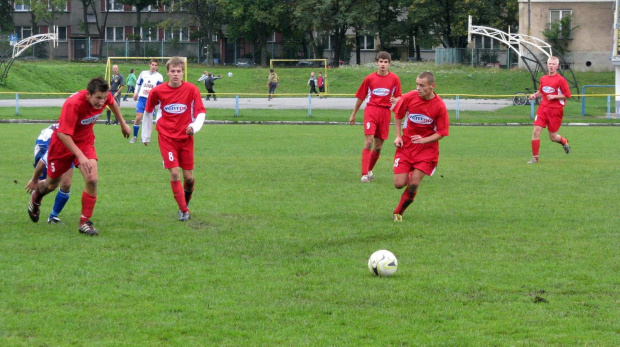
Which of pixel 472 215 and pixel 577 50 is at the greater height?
pixel 577 50

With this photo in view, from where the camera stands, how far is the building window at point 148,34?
8100 centimetres

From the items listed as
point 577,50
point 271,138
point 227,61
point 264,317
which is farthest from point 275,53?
point 264,317

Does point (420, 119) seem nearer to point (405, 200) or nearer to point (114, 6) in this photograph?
point (405, 200)

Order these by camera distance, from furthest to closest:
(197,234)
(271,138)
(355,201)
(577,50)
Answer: (577,50)
(271,138)
(355,201)
(197,234)

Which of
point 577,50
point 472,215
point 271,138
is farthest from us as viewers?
point 577,50

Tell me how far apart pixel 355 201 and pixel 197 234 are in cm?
338

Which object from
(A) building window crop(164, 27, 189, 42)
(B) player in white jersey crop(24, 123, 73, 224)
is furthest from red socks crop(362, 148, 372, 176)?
(A) building window crop(164, 27, 189, 42)

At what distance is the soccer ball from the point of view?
305 inches

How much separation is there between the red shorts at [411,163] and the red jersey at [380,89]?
3.88 metres

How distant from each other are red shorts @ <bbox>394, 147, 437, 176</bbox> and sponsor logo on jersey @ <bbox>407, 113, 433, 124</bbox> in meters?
0.39

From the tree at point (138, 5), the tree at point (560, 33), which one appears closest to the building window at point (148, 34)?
the tree at point (138, 5)

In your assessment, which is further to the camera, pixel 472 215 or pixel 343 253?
pixel 472 215

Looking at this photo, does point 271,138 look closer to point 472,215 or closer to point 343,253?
point 472,215

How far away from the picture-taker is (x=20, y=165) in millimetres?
16750
